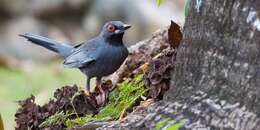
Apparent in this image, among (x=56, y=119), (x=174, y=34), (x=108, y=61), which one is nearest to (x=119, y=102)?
(x=56, y=119)

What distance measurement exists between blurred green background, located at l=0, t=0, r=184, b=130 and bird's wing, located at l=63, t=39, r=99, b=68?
23.7 ft

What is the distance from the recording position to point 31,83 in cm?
1131

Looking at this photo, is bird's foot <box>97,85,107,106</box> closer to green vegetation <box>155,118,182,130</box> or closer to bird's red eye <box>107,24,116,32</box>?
bird's red eye <box>107,24,116,32</box>

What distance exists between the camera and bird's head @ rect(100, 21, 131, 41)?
455 centimetres

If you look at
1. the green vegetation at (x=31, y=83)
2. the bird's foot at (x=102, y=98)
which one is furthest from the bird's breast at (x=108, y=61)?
the green vegetation at (x=31, y=83)

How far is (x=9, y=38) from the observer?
14.0 meters

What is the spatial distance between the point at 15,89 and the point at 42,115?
7.09 m

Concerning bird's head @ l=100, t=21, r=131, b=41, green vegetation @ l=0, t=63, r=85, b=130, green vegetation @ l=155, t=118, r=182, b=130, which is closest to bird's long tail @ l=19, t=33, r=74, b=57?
bird's head @ l=100, t=21, r=131, b=41

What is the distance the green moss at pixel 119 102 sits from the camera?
3.53 meters

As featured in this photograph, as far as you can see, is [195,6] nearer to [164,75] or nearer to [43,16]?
[164,75]

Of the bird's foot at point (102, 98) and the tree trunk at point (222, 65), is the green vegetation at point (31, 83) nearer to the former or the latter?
the bird's foot at point (102, 98)

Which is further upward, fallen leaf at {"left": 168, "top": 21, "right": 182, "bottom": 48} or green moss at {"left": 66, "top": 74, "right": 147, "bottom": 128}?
fallen leaf at {"left": 168, "top": 21, "right": 182, "bottom": 48}

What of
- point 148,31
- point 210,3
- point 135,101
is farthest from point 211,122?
point 148,31

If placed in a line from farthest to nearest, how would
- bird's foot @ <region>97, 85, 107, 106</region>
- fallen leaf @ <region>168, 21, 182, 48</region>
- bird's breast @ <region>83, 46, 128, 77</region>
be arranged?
bird's breast @ <region>83, 46, 128, 77</region> < bird's foot @ <region>97, 85, 107, 106</region> < fallen leaf @ <region>168, 21, 182, 48</region>
